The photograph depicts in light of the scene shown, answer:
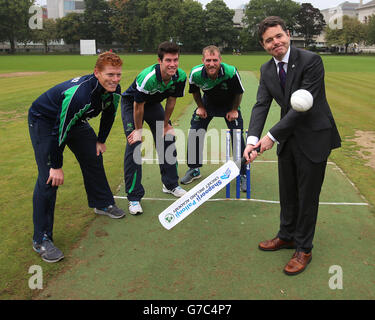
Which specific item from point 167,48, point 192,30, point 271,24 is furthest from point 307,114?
point 192,30

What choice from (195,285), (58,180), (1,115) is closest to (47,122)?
(58,180)

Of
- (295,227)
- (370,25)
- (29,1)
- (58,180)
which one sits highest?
(29,1)

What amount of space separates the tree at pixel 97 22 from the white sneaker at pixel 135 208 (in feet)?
310

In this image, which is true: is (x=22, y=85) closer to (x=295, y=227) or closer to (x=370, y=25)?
(x=295, y=227)

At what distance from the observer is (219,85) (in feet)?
18.5

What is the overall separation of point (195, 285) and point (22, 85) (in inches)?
763

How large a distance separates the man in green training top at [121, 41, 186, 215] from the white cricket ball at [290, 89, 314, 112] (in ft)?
6.73

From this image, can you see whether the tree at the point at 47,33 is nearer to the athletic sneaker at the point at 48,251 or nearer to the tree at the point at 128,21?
the tree at the point at 128,21

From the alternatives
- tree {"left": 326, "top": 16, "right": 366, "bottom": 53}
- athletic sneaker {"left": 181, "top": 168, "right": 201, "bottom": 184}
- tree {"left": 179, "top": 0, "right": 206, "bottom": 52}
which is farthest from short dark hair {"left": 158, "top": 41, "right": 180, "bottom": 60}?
tree {"left": 326, "top": 16, "right": 366, "bottom": 53}

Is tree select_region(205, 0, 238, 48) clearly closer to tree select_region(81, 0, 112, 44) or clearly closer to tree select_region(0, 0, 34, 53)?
tree select_region(81, 0, 112, 44)

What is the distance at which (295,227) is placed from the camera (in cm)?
395

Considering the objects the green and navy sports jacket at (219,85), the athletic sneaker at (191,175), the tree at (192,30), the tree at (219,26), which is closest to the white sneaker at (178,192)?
the athletic sneaker at (191,175)

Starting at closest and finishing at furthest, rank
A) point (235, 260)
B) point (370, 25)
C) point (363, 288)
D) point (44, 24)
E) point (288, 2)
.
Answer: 1. point (363, 288)
2. point (235, 260)
3. point (370, 25)
4. point (44, 24)
5. point (288, 2)

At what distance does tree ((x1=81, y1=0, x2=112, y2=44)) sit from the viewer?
90500mm
